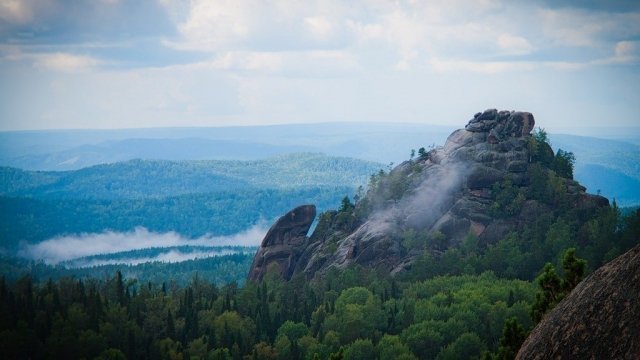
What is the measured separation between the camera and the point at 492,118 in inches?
6447

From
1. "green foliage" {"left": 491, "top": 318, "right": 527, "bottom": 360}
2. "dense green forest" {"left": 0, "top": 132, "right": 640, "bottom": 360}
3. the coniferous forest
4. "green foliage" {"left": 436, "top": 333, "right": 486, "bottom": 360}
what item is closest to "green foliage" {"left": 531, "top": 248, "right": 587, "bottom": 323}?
"green foliage" {"left": 491, "top": 318, "right": 527, "bottom": 360}

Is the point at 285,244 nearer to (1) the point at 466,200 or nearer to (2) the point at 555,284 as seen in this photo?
(1) the point at 466,200

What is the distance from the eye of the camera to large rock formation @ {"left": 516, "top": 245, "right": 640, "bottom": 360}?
27156mm

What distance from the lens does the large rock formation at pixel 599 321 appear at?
1069 inches

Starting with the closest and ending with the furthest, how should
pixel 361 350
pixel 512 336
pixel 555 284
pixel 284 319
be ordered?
pixel 555 284
pixel 512 336
pixel 361 350
pixel 284 319

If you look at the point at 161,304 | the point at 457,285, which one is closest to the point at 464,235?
the point at 457,285

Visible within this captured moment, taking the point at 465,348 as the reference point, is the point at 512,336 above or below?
above

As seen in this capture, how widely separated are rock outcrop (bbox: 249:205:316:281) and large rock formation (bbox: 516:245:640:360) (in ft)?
453

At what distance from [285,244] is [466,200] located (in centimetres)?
4032

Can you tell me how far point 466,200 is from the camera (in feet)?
502

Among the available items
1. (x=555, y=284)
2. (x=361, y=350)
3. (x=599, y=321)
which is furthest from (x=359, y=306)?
(x=599, y=321)

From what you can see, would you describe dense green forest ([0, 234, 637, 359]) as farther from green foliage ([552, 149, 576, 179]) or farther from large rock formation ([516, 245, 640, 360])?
large rock formation ([516, 245, 640, 360])

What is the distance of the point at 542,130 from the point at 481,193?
21855 mm

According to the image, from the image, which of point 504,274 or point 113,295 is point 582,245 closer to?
point 504,274
